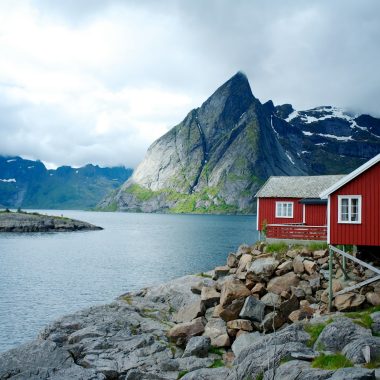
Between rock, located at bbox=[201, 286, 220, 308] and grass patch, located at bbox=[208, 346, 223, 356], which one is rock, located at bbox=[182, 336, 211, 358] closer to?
grass patch, located at bbox=[208, 346, 223, 356]

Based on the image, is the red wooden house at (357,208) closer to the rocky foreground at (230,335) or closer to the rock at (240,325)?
the rocky foreground at (230,335)

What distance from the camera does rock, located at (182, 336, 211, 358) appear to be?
22062 mm

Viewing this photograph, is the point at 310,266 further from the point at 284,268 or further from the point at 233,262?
the point at 233,262

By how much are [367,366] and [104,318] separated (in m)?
18.4

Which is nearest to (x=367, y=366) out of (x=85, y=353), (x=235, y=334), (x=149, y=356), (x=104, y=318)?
(x=235, y=334)

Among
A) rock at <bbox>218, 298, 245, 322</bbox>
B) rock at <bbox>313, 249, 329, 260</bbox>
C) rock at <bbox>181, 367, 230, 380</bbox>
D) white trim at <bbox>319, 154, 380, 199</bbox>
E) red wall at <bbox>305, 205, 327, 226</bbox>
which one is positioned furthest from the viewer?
red wall at <bbox>305, 205, 327, 226</bbox>

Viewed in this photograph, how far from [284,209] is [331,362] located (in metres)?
30.2

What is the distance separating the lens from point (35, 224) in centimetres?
13288

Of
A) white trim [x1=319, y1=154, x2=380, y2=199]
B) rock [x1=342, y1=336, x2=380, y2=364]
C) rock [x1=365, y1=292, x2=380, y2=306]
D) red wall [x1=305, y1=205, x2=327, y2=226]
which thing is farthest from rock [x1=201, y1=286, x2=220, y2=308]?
red wall [x1=305, y1=205, x2=327, y2=226]

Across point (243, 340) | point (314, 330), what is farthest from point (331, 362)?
point (243, 340)

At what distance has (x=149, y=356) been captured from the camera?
880 inches

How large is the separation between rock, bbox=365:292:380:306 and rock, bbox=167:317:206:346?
9989 mm

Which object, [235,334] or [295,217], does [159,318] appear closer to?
[235,334]

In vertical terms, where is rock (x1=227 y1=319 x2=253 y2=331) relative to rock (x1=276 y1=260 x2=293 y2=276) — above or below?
below
